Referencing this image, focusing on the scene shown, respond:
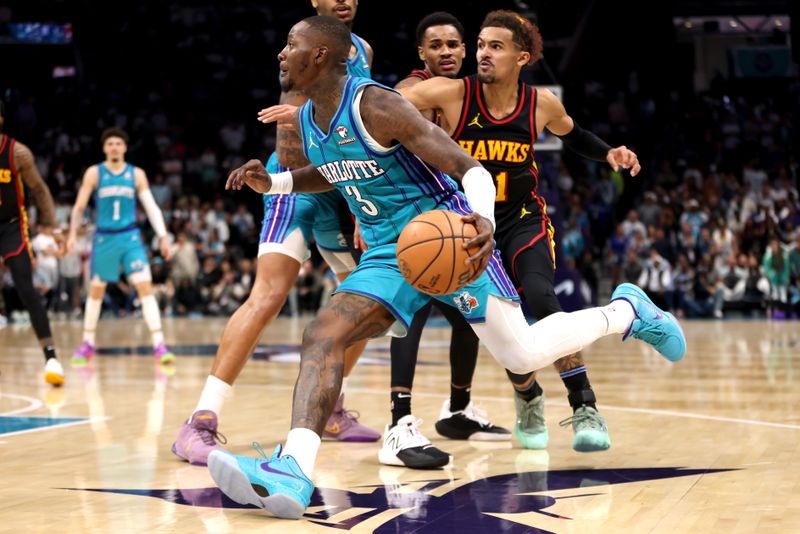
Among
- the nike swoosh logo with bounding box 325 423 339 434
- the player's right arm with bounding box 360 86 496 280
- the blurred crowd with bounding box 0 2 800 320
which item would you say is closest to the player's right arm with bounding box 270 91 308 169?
the player's right arm with bounding box 360 86 496 280

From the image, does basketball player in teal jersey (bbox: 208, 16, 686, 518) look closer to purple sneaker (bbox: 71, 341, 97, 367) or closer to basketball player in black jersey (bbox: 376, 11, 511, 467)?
basketball player in black jersey (bbox: 376, 11, 511, 467)

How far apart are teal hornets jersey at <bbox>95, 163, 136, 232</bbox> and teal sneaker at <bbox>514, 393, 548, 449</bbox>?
6.19 metres

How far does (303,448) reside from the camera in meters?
4.01

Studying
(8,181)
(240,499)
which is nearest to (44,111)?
(8,181)

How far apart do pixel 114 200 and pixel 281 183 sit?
250 inches

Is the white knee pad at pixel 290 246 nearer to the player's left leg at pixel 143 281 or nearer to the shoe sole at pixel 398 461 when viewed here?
the shoe sole at pixel 398 461

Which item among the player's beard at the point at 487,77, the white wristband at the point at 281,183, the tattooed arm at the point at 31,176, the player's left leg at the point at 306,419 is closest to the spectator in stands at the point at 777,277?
the tattooed arm at the point at 31,176

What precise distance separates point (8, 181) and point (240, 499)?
19.0ft

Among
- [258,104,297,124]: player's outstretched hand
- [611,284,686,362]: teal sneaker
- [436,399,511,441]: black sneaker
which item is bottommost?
[436,399,511,441]: black sneaker

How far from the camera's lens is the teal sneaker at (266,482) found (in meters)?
3.87

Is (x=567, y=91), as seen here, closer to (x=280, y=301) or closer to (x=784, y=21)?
A: (x=784, y=21)

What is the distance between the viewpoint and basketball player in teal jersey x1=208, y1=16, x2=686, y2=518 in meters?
3.94

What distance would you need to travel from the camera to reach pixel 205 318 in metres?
18.7

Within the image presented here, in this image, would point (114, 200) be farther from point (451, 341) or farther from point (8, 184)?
point (451, 341)
